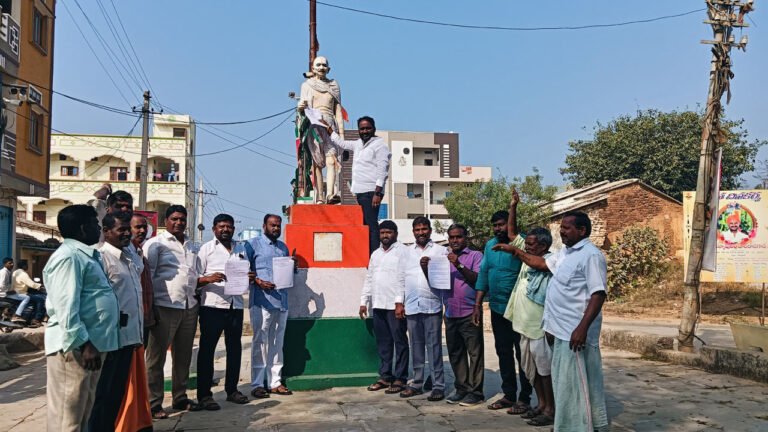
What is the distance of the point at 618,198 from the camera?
21.5 m

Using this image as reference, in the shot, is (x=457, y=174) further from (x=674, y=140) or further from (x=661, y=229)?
(x=661, y=229)

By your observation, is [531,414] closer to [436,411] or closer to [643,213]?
[436,411]

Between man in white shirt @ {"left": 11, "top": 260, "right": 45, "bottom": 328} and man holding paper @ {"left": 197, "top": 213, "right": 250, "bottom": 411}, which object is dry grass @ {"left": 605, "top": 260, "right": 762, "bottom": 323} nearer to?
man holding paper @ {"left": 197, "top": 213, "right": 250, "bottom": 411}

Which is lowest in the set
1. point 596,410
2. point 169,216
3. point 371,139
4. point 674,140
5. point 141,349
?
point 596,410

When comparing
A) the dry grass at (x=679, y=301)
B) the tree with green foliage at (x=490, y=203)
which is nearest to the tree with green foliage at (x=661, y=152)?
the tree with green foliage at (x=490, y=203)

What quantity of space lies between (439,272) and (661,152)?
27.8 metres

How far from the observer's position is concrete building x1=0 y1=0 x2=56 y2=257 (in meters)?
15.9

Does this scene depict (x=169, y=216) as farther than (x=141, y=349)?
Yes

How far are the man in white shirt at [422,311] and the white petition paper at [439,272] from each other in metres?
0.05

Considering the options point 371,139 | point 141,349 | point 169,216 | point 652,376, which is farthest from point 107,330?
point 652,376

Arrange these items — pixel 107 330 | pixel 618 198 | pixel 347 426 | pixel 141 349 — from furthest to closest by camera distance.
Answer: pixel 618 198 → pixel 347 426 → pixel 141 349 → pixel 107 330

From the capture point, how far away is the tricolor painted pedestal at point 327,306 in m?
7.12

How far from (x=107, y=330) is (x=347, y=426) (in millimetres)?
2378

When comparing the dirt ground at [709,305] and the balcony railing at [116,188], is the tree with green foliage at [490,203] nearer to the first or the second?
the dirt ground at [709,305]
